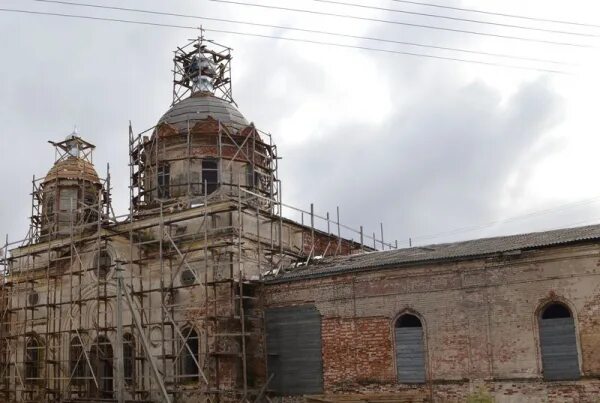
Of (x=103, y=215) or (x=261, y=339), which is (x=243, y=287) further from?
(x=103, y=215)

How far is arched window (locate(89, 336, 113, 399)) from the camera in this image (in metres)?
23.8

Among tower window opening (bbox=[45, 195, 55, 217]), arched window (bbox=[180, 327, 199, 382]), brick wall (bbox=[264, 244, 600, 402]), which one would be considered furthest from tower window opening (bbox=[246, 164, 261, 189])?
tower window opening (bbox=[45, 195, 55, 217])

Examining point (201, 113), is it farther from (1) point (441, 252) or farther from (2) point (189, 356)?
(1) point (441, 252)

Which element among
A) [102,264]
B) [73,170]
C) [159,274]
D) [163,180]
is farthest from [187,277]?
[73,170]

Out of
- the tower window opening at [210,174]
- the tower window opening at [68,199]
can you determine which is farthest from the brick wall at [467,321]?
the tower window opening at [68,199]

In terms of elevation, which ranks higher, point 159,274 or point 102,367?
point 159,274

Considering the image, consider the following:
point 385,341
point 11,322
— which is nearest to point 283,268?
point 385,341

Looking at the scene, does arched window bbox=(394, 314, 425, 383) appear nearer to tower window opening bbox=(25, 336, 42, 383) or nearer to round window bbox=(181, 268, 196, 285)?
round window bbox=(181, 268, 196, 285)

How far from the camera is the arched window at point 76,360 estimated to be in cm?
2445

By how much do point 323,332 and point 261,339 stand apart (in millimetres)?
2049

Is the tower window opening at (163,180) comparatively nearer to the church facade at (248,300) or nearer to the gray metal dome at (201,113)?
the church facade at (248,300)

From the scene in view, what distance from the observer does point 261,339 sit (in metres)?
21.7

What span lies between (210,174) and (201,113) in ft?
8.82

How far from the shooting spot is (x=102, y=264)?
2455 centimetres
